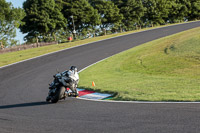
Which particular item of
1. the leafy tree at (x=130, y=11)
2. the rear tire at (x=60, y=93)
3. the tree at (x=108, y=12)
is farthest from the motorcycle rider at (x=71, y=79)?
the leafy tree at (x=130, y=11)

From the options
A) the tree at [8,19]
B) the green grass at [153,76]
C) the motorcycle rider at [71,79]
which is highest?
the tree at [8,19]

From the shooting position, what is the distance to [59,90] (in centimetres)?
984

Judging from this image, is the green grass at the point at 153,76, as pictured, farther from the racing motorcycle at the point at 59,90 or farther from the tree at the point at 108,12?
the tree at the point at 108,12

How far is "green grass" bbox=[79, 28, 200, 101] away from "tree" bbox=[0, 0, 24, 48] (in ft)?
119

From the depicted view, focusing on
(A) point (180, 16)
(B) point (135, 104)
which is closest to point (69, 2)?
(A) point (180, 16)

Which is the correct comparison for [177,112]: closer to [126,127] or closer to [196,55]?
[126,127]

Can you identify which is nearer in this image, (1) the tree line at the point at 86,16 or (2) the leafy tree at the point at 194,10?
(1) the tree line at the point at 86,16

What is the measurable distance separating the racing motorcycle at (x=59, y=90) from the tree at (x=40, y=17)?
152ft

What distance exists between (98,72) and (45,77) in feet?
12.0

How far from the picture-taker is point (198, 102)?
8.07 metres

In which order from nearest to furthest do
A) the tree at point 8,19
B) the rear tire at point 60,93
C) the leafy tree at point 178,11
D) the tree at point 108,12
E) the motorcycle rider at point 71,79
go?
the rear tire at point 60,93 < the motorcycle rider at point 71,79 < the tree at point 8,19 < the tree at point 108,12 < the leafy tree at point 178,11

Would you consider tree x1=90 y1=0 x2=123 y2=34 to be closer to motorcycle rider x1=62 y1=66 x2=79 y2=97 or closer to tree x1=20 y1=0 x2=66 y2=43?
tree x1=20 y1=0 x2=66 y2=43

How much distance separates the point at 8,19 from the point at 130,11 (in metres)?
34.3

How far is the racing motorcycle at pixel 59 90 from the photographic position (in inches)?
388
